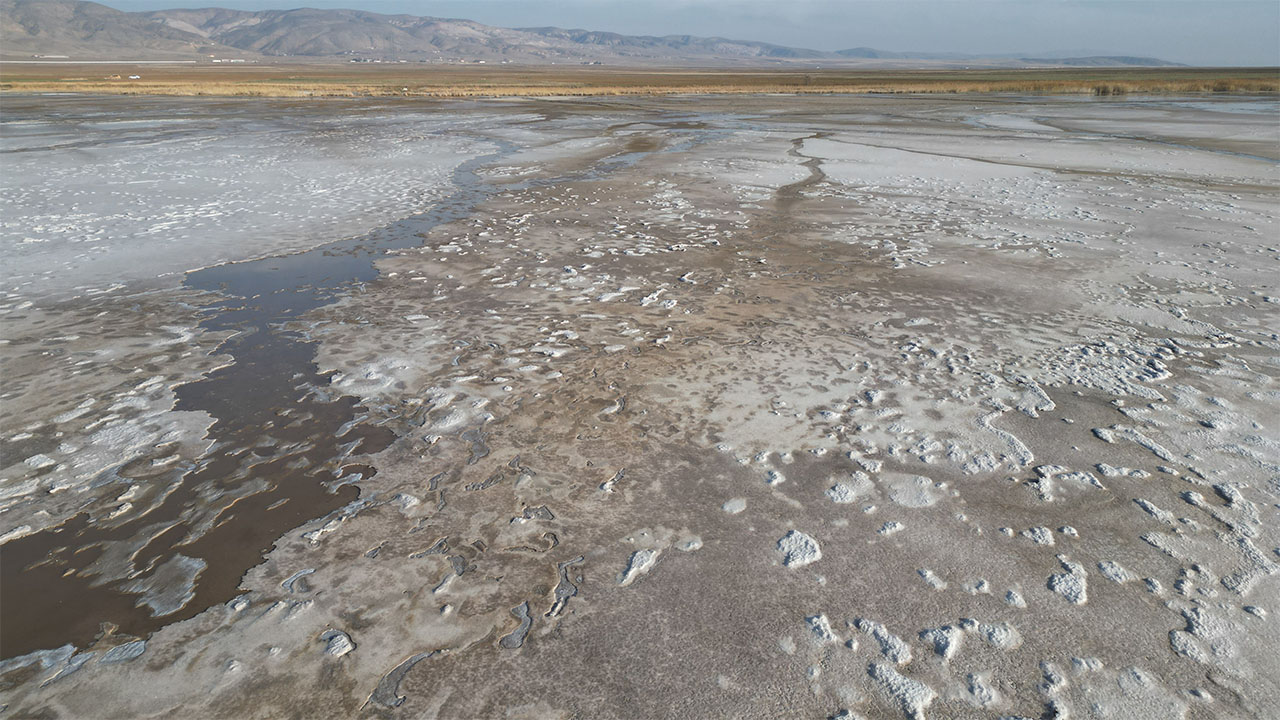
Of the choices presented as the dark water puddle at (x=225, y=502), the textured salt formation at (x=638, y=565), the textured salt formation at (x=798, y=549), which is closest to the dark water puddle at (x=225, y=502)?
the dark water puddle at (x=225, y=502)

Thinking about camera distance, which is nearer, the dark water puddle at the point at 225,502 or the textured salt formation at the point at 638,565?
the dark water puddle at the point at 225,502

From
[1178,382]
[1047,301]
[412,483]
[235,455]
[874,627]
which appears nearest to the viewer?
[874,627]

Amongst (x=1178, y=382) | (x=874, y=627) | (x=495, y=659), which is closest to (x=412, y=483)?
(x=495, y=659)

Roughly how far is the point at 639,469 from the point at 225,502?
2.36 m

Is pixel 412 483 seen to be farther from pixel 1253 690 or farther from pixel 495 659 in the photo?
pixel 1253 690

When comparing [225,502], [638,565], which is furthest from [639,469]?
[225,502]

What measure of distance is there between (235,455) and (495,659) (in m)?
2.51

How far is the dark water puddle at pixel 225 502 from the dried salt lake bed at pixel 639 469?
0.08 ft

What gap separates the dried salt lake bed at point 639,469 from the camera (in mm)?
2729

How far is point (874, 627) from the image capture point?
2908 millimetres

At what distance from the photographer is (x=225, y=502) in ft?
12.4

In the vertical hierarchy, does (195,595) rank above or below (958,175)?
below

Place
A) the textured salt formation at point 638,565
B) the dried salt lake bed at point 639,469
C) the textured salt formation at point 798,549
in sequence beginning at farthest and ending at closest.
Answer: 1. the textured salt formation at point 798,549
2. the textured salt formation at point 638,565
3. the dried salt lake bed at point 639,469

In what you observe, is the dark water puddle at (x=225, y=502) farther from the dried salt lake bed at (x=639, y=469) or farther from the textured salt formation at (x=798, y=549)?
the textured salt formation at (x=798, y=549)
